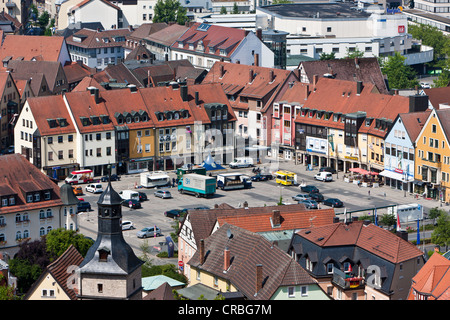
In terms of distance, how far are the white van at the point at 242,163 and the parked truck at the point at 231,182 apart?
992cm

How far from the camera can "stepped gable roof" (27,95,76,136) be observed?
13238 centimetres

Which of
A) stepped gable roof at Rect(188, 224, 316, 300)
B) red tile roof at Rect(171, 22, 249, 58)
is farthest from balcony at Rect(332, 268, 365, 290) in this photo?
red tile roof at Rect(171, 22, 249, 58)

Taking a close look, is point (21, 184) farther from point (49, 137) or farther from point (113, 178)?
point (113, 178)

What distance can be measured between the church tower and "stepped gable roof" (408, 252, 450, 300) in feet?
70.8

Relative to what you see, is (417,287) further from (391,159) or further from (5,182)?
(391,159)

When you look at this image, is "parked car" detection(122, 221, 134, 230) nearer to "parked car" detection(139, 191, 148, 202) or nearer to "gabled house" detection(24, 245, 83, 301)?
"parked car" detection(139, 191, 148, 202)

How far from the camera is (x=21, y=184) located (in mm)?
102688

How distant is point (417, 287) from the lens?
7275cm

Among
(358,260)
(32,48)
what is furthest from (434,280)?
(32,48)

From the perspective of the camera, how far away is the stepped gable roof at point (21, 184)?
3991 inches

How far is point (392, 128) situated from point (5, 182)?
4985cm
